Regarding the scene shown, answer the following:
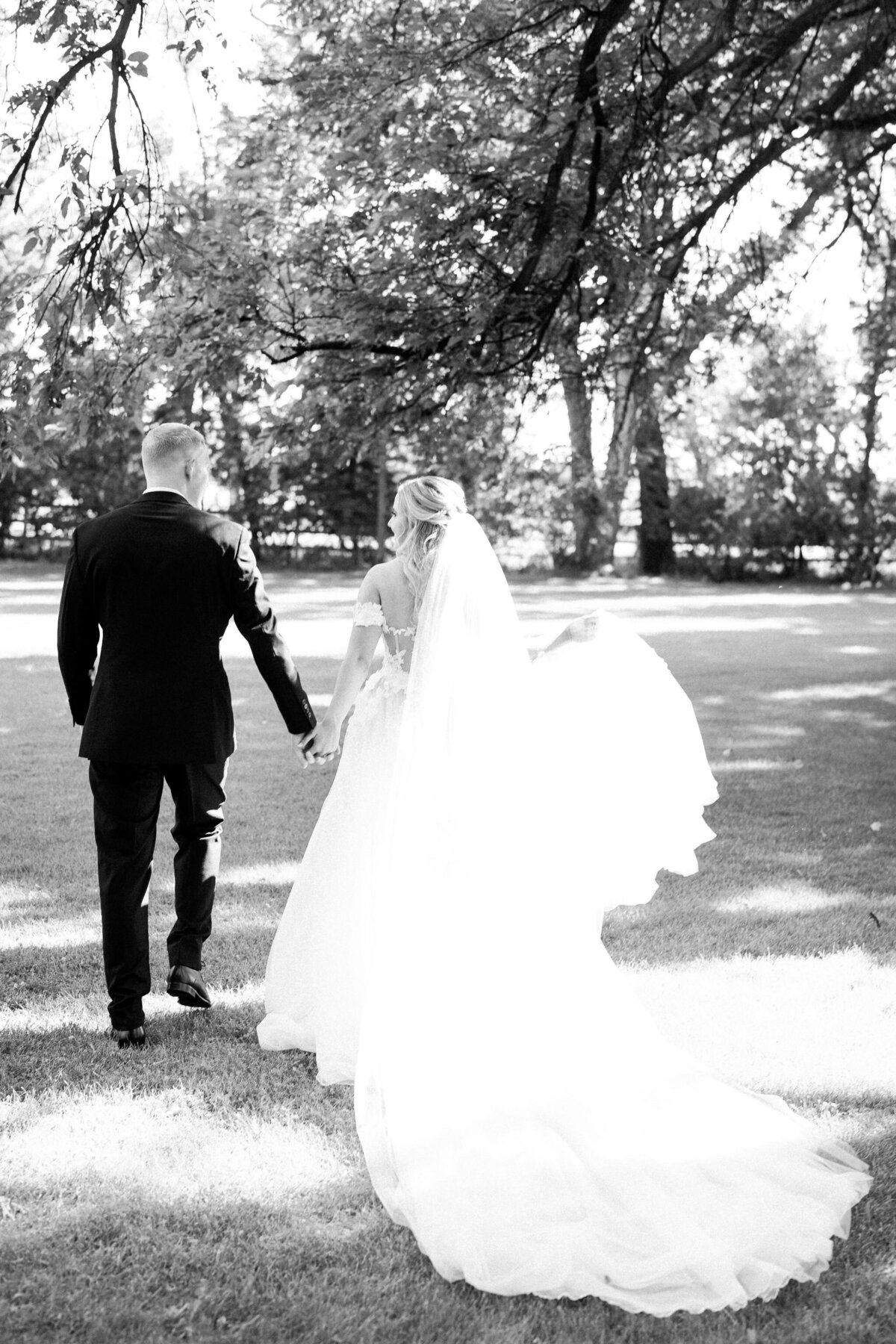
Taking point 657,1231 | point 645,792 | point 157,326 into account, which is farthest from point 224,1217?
point 157,326

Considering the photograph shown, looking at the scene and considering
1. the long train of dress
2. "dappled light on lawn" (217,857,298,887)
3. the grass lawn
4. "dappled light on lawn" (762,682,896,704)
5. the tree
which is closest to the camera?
the grass lawn

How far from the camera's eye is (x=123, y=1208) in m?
3.51

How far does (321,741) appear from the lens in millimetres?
5145

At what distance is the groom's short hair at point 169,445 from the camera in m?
4.85

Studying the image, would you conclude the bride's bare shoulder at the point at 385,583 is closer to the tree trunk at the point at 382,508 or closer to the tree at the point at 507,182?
the tree at the point at 507,182

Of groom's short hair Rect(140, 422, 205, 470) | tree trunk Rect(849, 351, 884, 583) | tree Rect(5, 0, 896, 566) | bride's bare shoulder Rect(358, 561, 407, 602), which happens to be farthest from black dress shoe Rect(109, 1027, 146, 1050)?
tree trunk Rect(849, 351, 884, 583)

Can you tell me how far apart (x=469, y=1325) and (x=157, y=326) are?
7.88 meters

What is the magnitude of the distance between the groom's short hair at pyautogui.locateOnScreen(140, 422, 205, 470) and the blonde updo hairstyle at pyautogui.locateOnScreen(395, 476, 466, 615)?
832 millimetres

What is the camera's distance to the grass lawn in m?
3.07

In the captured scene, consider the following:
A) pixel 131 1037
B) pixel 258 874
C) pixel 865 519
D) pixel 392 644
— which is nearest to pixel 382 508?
pixel 865 519

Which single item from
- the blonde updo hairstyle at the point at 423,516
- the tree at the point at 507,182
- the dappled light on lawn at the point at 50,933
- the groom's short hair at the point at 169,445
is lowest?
the dappled light on lawn at the point at 50,933

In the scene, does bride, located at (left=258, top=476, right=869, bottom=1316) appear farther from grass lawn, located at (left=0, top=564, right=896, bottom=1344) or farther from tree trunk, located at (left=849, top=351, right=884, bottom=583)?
tree trunk, located at (left=849, top=351, right=884, bottom=583)

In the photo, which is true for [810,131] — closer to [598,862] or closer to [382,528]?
[598,862]

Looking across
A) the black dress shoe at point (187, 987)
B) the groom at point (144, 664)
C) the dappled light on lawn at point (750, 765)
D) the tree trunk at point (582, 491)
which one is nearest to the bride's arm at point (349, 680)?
the groom at point (144, 664)
